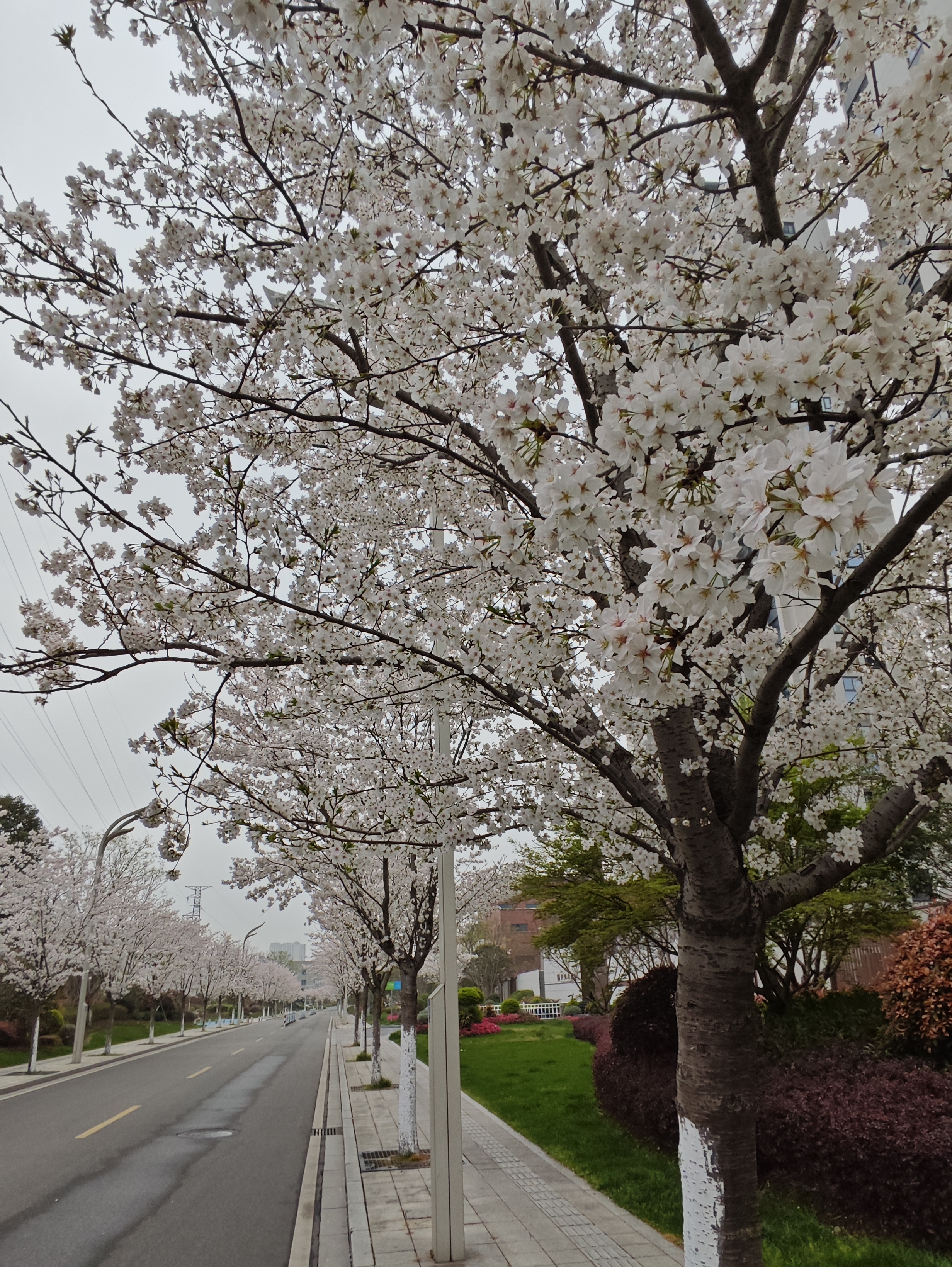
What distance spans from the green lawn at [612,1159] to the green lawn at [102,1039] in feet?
50.3

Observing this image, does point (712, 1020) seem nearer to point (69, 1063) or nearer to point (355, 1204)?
point (355, 1204)

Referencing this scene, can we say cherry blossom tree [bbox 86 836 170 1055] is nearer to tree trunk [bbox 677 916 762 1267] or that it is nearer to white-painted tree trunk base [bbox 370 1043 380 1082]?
white-painted tree trunk base [bbox 370 1043 380 1082]

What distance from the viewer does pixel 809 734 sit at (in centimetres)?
461

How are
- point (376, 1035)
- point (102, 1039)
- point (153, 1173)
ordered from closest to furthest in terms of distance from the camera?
point (153, 1173)
point (376, 1035)
point (102, 1039)

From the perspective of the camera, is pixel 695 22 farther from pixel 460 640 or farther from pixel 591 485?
pixel 460 640

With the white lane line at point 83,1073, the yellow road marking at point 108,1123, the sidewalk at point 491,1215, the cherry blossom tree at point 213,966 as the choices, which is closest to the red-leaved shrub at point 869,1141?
the sidewalk at point 491,1215

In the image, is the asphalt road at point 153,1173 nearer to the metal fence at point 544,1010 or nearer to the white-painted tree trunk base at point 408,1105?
the white-painted tree trunk base at point 408,1105

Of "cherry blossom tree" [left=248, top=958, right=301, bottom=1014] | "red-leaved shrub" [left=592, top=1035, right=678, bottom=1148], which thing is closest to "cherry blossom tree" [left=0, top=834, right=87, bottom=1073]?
"red-leaved shrub" [left=592, top=1035, right=678, bottom=1148]

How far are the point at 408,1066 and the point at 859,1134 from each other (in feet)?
18.7

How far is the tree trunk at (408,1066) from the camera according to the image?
9344mm

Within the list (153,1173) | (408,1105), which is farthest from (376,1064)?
(153,1173)

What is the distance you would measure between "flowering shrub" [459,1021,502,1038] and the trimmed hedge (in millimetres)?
22160

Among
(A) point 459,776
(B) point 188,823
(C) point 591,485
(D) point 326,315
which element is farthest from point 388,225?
(A) point 459,776

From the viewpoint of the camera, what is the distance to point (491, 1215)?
6.84 meters
